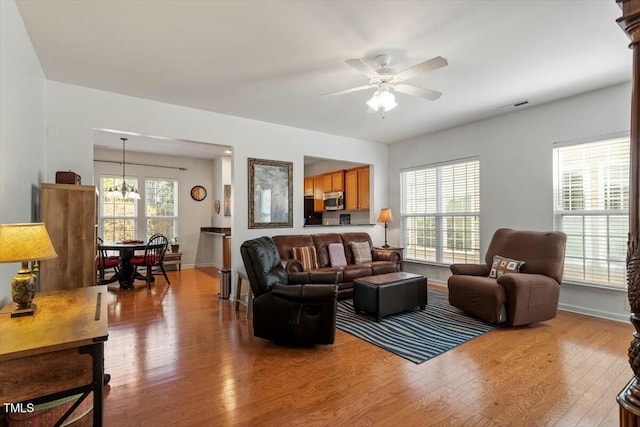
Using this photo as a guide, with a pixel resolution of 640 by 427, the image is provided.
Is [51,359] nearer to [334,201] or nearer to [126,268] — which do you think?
[126,268]

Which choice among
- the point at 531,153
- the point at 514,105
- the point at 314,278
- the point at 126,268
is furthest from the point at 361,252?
the point at 126,268

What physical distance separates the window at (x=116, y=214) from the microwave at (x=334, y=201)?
14.5ft

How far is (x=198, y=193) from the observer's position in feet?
26.4

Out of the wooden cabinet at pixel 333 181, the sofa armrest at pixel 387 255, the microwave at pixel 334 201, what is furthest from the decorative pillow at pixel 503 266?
the wooden cabinet at pixel 333 181

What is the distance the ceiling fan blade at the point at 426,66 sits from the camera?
2580mm

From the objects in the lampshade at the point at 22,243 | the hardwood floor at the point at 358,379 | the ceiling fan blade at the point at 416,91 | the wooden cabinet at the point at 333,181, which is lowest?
the hardwood floor at the point at 358,379

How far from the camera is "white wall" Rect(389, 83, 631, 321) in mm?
3861

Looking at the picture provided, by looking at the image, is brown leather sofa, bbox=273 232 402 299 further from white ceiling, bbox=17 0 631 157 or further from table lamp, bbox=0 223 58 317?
table lamp, bbox=0 223 58 317

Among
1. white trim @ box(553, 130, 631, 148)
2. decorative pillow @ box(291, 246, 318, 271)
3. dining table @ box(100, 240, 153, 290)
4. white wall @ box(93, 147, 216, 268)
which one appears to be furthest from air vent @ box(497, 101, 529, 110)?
white wall @ box(93, 147, 216, 268)

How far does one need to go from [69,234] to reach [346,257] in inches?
153

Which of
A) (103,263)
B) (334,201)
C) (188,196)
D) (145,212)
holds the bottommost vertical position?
(103,263)

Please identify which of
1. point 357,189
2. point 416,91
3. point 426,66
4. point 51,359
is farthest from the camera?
point 357,189

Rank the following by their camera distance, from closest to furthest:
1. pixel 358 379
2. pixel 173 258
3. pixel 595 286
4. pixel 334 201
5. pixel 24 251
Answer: pixel 24 251 → pixel 358 379 → pixel 595 286 → pixel 173 258 → pixel 334 201

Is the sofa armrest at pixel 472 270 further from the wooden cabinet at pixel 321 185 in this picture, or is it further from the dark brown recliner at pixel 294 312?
the wooden cabinet at pixel 321 185
